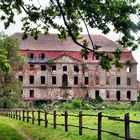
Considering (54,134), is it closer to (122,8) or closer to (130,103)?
(122,8)

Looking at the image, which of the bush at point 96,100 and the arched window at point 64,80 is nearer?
the bush at point 96,100

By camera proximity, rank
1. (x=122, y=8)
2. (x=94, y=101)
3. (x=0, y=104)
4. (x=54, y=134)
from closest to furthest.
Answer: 1. (x=122, y=8)
2. (x=54, y=134)
3. (x=0, y=104)
4. (x=94, y=101)

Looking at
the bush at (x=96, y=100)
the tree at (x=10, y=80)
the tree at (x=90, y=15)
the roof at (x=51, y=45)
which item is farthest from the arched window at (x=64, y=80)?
the tree at (x=90, y=15)

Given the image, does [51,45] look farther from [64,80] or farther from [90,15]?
[90,15]

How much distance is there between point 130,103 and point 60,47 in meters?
18.2

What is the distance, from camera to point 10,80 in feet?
256

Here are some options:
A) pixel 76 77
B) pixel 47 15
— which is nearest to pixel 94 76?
pixel 76 77

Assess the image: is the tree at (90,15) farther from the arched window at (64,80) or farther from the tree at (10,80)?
the arched window at (64,80)

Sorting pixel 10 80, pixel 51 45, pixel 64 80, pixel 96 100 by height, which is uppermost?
pixel 51 45

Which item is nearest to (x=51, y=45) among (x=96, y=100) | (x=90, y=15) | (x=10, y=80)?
(x=96, y=100)

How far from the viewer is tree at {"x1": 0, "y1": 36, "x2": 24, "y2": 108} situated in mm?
75625

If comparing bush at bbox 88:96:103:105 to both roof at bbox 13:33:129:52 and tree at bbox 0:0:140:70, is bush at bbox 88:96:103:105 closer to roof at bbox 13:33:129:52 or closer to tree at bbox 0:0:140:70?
roof at bbox 13:33:129:52

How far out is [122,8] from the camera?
19.8m

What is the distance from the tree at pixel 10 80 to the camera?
2977 inches
